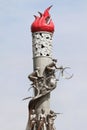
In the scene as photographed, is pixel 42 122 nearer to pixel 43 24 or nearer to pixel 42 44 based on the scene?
pixel 42 44

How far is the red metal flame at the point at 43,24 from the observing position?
85.2 feet

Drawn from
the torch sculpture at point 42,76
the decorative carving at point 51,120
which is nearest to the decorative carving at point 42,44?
the torch sculpture at point 42,76

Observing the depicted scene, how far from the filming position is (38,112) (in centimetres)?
2514

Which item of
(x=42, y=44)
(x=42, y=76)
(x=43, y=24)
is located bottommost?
(x=42, y=76)

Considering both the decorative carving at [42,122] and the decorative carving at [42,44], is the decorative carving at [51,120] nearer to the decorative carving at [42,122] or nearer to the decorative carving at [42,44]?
the decorative carving at [42,122]

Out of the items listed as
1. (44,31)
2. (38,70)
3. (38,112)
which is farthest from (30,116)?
(44,31)

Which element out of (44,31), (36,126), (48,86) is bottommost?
(36,126)

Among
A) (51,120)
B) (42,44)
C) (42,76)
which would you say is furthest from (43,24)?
(51,120)

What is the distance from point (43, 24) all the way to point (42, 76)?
7.75ft

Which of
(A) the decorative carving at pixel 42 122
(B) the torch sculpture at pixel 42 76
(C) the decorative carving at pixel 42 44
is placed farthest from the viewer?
(C) the decorative carving at pixel 42 44

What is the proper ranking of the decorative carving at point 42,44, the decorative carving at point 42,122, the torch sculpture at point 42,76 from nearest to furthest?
the decorative carving at point 42,122
the torch sculpture at point 42,76
the decorative carving at point 42,44

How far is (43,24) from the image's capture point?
85.3 ft

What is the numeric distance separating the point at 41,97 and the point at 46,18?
3.67 m

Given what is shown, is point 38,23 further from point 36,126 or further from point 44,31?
point 36,126
